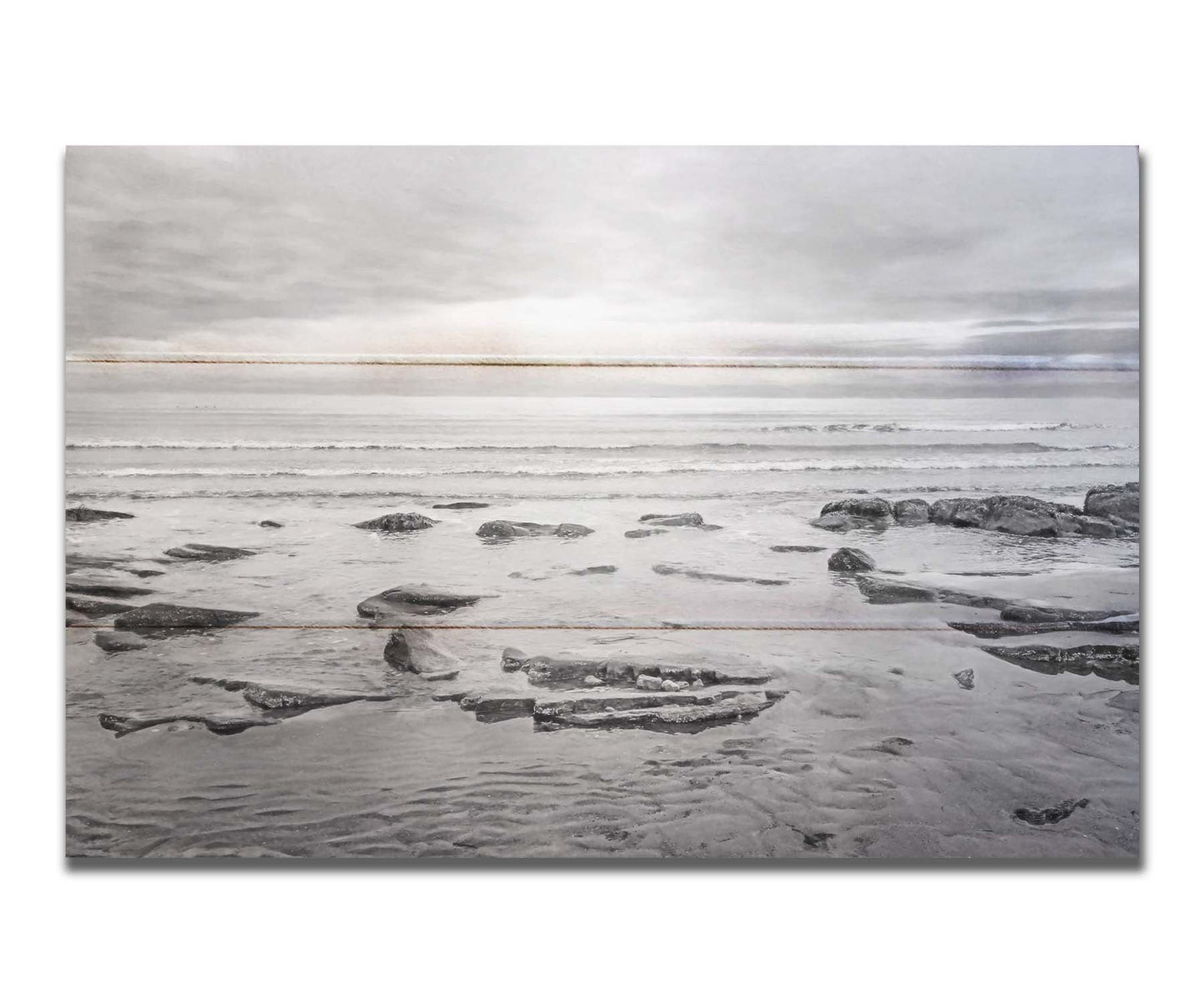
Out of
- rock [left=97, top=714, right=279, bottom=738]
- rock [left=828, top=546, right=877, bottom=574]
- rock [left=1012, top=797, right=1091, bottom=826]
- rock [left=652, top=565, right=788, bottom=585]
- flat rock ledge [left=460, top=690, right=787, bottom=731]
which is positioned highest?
Answer: rock [left=828, top=546, right=877, bottom=574]

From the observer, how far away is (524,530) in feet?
6.48

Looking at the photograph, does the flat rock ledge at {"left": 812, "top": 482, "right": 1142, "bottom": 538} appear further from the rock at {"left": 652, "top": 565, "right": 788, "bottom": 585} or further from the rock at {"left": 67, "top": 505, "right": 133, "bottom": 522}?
the rock at {"left": 67, "top": 505, "right": 133, "bottom": 522}

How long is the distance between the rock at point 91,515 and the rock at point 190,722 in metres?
0.43

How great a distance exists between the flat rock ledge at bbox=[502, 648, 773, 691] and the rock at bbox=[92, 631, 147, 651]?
2.65 ft

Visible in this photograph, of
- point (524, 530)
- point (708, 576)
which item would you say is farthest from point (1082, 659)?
point (524, 530)

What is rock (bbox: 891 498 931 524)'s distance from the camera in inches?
77.5

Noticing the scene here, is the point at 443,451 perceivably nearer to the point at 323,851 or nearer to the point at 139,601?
the point at 139,601

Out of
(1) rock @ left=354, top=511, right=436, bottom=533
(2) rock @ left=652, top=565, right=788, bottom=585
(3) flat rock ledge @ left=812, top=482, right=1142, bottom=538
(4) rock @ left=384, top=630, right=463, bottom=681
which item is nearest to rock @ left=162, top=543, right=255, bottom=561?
(1) rock @ left=354, top=511, right=436, bottom=533

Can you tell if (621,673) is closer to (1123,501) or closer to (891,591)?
(891,591)
